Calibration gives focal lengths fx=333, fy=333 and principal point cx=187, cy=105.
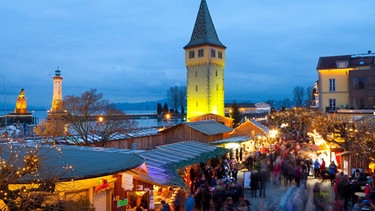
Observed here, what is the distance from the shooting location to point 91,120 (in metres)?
27.9

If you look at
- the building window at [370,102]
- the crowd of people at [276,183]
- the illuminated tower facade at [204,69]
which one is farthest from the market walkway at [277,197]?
the illuminated tower facade at [204,69]

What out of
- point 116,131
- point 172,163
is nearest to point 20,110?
point 116,131

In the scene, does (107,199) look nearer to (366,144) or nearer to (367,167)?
(366,144)

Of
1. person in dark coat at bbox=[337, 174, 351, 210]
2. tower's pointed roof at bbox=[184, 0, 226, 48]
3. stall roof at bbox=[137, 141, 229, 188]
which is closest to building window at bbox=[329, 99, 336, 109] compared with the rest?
tower's pointed roof at bbox=[184, 0, 226, 48]

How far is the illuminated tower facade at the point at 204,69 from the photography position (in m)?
62.3

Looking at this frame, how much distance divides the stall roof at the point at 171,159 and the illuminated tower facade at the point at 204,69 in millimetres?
41594

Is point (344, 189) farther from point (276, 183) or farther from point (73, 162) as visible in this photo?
point (73, 162)

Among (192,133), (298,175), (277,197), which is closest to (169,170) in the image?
(277,197)

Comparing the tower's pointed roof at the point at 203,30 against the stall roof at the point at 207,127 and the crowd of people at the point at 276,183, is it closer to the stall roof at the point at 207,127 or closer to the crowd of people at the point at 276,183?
the stall roof at the point at 207,127

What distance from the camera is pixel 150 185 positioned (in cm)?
1232

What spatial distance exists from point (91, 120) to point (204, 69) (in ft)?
123

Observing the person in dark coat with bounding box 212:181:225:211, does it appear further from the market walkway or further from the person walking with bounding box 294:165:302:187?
the person walking with bounding box 294:165:302:187

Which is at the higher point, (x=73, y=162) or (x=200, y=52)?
(x=200, y=52)

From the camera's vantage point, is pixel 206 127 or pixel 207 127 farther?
pixel 207 127
